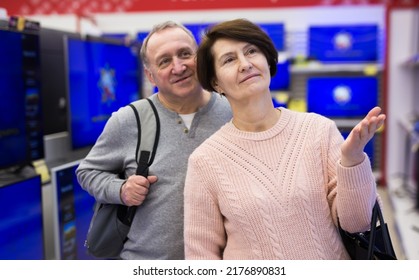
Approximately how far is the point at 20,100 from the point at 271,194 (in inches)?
42.4

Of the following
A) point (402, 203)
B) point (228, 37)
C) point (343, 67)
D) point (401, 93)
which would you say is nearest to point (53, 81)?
point (228, 37)

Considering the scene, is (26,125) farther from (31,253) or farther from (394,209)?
(394,209)

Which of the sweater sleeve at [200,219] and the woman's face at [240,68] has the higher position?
the woman's face at [240,68]

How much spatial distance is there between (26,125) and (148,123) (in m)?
0.73

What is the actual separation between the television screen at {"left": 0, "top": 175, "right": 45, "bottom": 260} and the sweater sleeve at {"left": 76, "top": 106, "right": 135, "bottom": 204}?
0.44 meters

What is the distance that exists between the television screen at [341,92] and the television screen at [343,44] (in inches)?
10.0

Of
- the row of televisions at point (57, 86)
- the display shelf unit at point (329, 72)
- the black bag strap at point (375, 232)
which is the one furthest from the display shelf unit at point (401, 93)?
the black bag strap at point (375, 232)

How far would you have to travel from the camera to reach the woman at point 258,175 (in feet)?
3.66

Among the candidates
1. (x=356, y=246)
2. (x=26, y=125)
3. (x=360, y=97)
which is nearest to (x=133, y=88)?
(x=26, y=125)

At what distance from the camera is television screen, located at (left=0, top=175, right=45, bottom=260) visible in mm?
1660

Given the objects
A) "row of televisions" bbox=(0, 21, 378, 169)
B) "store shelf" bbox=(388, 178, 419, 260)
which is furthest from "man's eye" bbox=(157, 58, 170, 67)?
"store shelf" bbox=(388, 178, 419, 260)

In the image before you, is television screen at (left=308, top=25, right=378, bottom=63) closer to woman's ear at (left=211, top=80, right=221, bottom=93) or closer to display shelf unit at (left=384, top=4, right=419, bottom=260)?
display shelf unit at (left=384, top=4, right=419, bottom=260)

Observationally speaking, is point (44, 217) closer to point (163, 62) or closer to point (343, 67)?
point (163, 62)

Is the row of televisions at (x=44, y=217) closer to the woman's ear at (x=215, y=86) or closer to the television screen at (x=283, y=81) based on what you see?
the woman's ear at (x=215, y=86)
